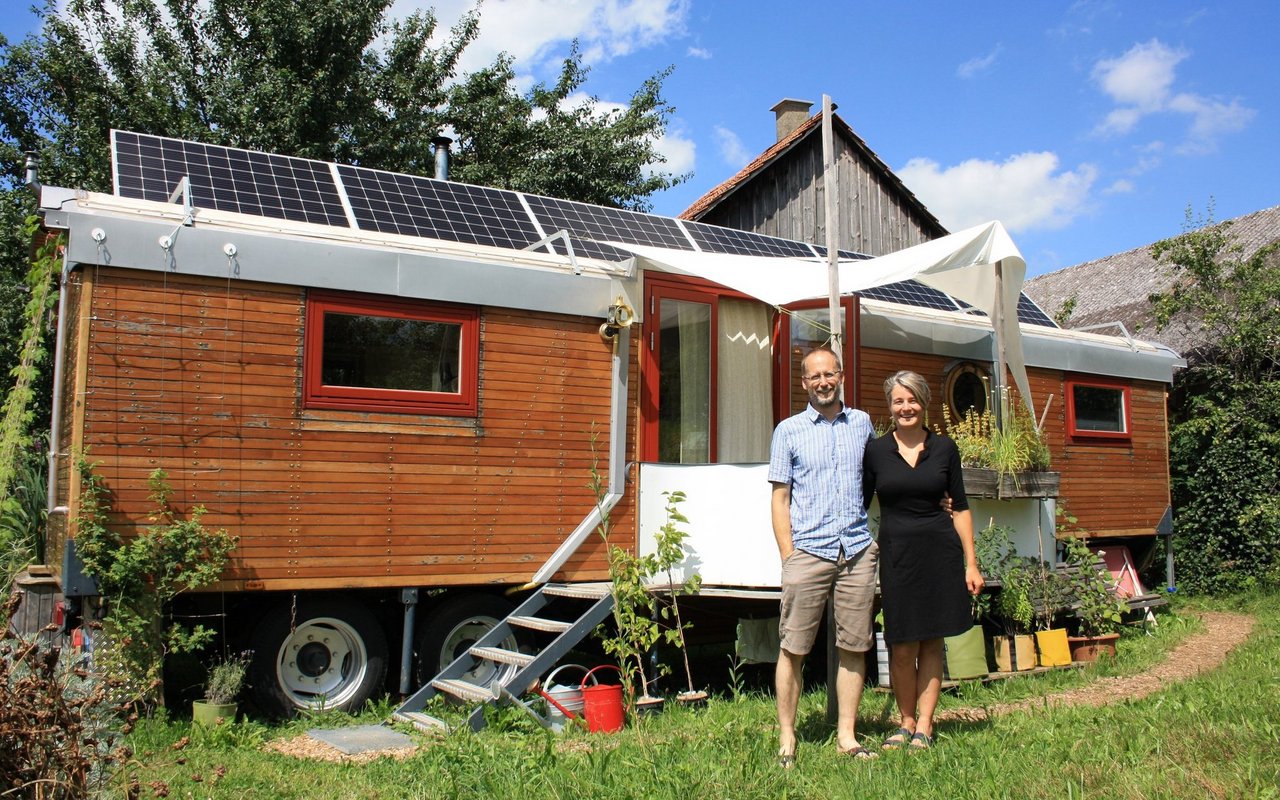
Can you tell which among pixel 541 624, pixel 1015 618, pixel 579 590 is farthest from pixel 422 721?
pixel 1015 618

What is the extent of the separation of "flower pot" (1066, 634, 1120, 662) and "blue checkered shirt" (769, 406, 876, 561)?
447 centimetres

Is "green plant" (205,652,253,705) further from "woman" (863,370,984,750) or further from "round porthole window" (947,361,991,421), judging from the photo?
"round porthole window" (947,361,991,421)

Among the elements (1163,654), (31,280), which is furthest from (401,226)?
(1163,654)

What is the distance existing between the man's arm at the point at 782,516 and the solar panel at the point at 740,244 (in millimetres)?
4610

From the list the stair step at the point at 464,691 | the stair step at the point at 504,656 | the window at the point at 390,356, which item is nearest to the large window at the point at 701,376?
the window at the point at 390,356

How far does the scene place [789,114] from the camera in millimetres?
20188

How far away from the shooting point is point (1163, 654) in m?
8.47

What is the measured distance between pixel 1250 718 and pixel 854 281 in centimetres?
369

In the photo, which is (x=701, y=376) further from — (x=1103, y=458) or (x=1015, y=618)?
(x=1103, y=458)

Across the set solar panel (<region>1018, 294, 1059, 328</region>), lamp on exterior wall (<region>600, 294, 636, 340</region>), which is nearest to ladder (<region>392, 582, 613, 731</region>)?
lamp on exterior wall (<region>600, 294, 636, 340</region>)

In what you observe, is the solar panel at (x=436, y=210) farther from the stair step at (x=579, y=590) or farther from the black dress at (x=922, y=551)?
the black dress at (x=922, y=551)

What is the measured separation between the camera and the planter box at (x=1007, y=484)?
8.09 metres

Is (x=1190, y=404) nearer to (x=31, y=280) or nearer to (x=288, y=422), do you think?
(x=288, y=422)

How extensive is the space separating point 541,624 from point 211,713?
76.5 inches
